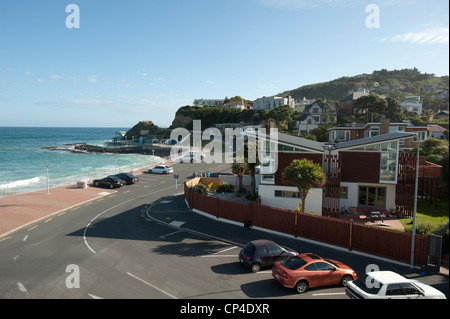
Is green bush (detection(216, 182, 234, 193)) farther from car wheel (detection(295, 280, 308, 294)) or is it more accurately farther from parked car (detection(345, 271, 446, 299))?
parked car (detection(345, 271, 446, 299))

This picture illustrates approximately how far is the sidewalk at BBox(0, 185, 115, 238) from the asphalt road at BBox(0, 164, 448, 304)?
49.7 inches

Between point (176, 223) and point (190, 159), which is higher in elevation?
point (190, 159)

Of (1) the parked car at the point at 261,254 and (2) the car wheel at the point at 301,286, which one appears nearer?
(2) the car wheel at the point at 301,286

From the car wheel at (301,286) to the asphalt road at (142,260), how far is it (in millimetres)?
249

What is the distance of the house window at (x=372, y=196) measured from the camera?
955 inches

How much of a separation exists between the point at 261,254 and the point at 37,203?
76.7 ft

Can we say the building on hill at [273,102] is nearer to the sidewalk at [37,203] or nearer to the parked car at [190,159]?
the parked car at [190,159]

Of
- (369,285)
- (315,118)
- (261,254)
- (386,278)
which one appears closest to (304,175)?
(261,254)

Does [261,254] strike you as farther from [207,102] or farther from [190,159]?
[207,102]

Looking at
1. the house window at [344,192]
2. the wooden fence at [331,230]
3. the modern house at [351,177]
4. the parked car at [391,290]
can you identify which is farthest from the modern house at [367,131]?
the parked car at [391,290]

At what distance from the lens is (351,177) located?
23953 millimetres

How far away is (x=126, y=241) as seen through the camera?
1748 centimetres

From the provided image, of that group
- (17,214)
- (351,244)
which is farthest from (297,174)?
(17,214)

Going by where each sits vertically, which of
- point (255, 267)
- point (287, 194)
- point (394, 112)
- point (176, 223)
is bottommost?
point (176, 223)
